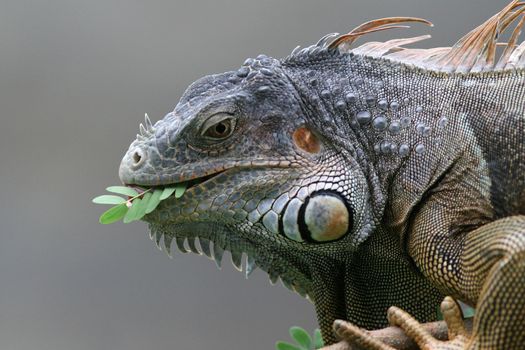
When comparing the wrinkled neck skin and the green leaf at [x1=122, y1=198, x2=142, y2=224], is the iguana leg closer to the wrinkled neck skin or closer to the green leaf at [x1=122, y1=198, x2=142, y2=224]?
the wrinkled neck skin

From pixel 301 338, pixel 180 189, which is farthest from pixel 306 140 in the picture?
pixel 301 338

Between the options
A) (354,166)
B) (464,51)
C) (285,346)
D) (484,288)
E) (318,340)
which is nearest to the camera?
(484,288)

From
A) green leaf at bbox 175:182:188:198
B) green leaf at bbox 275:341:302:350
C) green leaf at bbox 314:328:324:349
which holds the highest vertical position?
green leaf at bbox 175:182:188:198

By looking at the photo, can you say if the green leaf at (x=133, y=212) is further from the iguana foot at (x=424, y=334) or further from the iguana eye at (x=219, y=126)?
the iguana foot at (x=424, y=334)

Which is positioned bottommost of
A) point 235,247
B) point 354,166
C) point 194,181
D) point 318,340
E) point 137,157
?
point 318,340

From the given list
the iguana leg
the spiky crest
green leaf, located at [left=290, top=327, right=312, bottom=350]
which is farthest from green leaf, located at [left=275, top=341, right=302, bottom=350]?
the spiky crest

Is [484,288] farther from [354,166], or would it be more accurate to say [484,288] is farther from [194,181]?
[194,181]

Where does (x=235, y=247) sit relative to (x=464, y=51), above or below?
below
